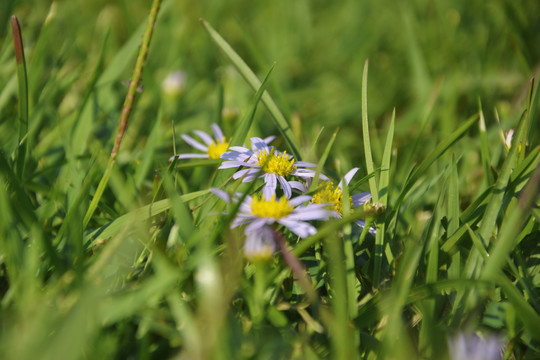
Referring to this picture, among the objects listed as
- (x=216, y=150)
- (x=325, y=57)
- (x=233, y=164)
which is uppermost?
(x=233, y=164)

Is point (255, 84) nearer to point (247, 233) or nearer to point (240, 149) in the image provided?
point (240, 149)

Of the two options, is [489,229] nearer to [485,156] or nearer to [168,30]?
[485,156]

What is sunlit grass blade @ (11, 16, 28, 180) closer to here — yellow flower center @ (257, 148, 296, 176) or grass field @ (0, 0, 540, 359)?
grass field @ (0, 0, 540, 359)

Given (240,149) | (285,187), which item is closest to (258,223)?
(285,187)

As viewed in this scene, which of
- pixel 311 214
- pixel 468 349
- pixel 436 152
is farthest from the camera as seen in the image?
pixel 436 152

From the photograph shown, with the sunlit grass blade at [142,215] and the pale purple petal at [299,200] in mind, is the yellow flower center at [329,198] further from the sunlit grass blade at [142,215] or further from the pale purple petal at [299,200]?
the sunlit grass blade at [142,215]

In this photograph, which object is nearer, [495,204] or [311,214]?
[311,214]
